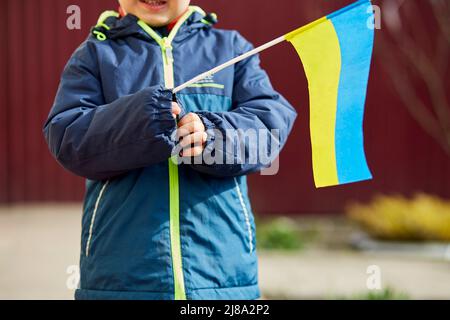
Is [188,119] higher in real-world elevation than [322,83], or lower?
lower

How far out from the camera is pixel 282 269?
5723 millimetres

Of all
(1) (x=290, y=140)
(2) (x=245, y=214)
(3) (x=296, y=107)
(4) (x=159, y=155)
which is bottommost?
(2) (x=245, y=214)

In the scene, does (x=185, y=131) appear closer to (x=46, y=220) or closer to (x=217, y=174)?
(x=217, y=174)

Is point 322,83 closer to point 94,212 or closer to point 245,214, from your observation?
point 245,214

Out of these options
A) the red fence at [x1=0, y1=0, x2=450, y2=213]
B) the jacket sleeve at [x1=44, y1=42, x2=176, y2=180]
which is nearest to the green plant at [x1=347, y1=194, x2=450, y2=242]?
the red fence at [x1=0, y1=0, x2=450, y2=213]

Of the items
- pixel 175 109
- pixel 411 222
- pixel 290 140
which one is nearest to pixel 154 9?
pixel 175 109

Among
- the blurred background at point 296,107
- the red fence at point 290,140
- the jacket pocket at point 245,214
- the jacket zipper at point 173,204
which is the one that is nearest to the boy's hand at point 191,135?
the jacket zipper at point 173,204

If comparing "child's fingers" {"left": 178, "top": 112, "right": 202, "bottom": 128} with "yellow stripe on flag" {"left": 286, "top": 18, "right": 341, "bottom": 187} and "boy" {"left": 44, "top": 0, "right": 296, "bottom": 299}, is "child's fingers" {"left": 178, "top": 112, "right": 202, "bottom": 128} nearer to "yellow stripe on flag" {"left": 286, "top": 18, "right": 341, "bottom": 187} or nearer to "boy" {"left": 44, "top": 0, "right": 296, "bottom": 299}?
"boy" {"left": 44, "top": 0, "right": 296, "bottom": 299}

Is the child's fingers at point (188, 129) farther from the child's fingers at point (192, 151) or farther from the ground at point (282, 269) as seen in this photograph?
the ground at point (282, 269)

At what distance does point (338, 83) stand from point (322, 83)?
0.05 metres

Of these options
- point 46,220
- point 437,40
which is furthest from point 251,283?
point 437,40
